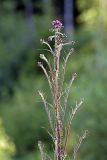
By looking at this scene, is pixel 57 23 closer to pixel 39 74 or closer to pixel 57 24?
pixel 57 24

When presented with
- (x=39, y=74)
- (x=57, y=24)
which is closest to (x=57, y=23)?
(x=57, y=24)

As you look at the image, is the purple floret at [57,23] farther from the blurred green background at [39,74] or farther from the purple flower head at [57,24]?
the blurred green background at [39,74]

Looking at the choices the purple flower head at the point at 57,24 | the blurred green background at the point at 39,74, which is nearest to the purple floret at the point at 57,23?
the purple flower head at the point at 57,24

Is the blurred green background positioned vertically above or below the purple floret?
below

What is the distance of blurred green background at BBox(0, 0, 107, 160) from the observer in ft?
57.2

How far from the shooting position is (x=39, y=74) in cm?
3075

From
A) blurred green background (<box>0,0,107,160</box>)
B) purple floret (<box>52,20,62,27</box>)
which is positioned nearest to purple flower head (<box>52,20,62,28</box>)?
purple floret (<box>52,20,62,27</box>)

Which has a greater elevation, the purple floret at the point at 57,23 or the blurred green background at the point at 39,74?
the purple floret at the point at 57,23

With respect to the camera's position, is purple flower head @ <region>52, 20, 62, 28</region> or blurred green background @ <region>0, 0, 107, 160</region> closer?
purple flower head @ <region>52, 20, 62, 28</region>

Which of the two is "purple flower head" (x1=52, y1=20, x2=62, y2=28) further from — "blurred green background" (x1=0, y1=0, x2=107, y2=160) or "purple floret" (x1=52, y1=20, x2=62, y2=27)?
"blurred green background" (x1=0, y1=0, x2=107, y2=160)

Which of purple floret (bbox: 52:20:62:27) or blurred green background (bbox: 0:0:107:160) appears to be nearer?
purple floret (bbox: 52:20:62:27)

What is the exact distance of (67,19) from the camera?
119 ft

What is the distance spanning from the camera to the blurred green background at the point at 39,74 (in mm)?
17422

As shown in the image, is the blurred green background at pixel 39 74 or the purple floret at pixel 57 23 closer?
the purple floret at pixel 57 23
